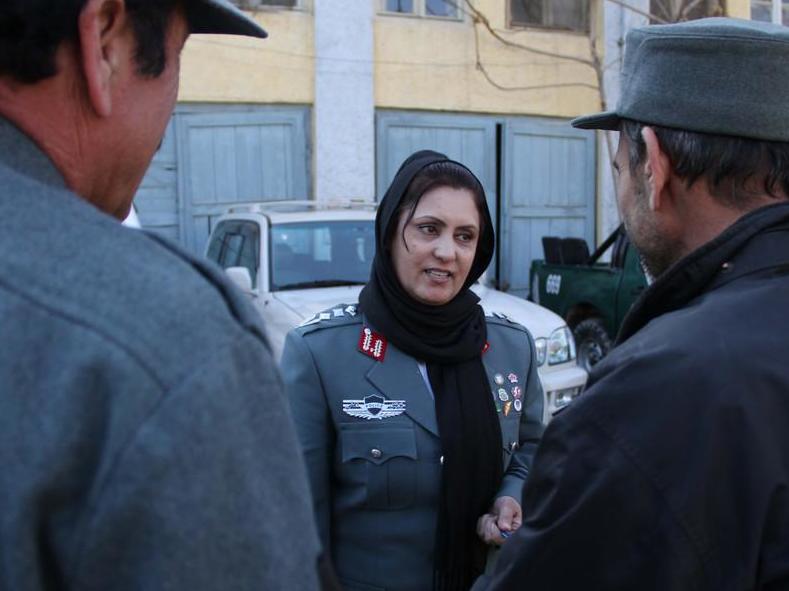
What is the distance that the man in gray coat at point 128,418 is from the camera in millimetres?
831

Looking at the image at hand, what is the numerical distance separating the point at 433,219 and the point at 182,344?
208cm

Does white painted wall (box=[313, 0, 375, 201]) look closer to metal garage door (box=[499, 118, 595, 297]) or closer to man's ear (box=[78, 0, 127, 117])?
metal garage door (box=[499, 118, 595, 297])

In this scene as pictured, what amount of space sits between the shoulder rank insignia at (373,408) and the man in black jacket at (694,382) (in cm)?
86

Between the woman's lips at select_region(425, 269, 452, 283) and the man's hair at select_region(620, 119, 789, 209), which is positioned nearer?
the man's hair at select_region(620, 119, 789, 209)

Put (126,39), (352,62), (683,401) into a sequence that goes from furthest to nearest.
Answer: (352,62), (683,401), (126,39)

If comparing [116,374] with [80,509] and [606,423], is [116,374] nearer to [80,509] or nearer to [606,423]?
[80,509]

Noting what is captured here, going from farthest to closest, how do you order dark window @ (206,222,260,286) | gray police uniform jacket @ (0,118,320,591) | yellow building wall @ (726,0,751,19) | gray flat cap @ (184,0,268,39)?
yellow building wall @ (726,0,751,19)
dark window @ (206,222,260,286)
gray flat cap @ (184,0,268,39)
gray police uniform jacket @ (0,118,320,591)

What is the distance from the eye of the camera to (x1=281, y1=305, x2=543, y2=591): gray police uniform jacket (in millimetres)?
2488

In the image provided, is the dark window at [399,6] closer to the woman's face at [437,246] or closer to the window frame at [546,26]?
the window frame at [546,26]

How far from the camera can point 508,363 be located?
113 inches

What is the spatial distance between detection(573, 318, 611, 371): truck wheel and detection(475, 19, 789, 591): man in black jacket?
752cm

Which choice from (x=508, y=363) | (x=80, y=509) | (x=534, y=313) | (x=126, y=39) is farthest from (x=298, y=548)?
(x=534, y=313)

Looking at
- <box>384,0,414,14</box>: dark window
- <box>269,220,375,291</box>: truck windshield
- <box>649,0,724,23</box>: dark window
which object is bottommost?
<box>269,220,375,291</box>: truck windshield

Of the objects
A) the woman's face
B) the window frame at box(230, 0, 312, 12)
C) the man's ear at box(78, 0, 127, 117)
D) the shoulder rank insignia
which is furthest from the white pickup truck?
the man's ear at box(78, 0, 127, 117)
